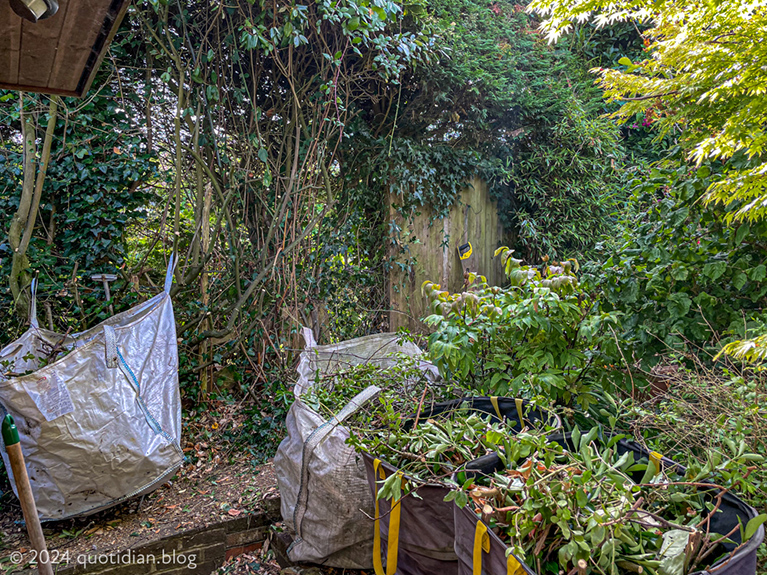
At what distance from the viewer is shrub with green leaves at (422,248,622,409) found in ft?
5.30

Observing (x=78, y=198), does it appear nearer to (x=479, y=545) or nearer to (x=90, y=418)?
(x=90, y=418)

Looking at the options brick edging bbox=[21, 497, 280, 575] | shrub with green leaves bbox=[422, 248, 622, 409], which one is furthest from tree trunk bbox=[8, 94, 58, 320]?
shrub with green leaves bbox=[422, 248, 622, 409]

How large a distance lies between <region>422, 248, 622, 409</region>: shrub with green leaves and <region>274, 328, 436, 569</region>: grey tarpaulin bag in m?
0.38

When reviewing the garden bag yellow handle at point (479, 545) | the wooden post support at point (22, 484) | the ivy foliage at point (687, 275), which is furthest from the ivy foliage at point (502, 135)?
the garden bag yellow handle at point (479, 545)

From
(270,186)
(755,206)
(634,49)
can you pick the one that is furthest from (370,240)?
(634,49)

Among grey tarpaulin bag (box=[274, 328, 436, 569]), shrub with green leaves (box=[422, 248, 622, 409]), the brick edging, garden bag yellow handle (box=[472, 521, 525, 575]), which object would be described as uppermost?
shrub with green leaves (box=[422, 248, 622, 409])

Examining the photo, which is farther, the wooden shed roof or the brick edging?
the brick edging

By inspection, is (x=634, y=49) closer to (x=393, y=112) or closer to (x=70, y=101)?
(x=393, y=112)

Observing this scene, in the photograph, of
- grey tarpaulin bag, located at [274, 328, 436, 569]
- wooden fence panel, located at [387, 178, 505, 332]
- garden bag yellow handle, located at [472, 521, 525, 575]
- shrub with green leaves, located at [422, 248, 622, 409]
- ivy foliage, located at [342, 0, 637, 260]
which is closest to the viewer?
garden bag yellow handle, located at [472, 521, 525, 575]

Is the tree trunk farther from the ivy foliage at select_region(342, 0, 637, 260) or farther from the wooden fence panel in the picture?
the wooden fence panel

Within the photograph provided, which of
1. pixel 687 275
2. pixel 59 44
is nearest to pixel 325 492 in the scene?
pixel 687 275

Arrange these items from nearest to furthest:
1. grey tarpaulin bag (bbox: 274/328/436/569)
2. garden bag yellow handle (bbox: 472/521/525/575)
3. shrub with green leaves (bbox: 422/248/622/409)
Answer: garden bag yellow handle (bbox: 472/521/525/575), shrub with green leaves (bbox: 422/248/622/409), grey tarpaulin bag (bbox: 274/328/436/569)

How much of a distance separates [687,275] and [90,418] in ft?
8.32

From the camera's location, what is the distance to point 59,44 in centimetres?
150
